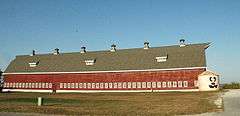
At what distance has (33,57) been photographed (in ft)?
248

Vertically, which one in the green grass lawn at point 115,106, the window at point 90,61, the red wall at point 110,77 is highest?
the window at point 90,61

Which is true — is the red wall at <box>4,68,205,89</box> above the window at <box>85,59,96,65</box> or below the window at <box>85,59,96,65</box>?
below

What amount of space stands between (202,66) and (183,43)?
8466 mm

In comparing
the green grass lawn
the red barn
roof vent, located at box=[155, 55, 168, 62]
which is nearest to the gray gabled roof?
the red barn

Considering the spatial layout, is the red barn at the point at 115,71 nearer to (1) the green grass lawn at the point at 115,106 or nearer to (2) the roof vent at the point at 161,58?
(2) the roof vent at the point at 161,58

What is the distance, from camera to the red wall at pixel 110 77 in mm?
55806

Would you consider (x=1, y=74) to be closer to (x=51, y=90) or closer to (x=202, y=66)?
(x=51, y=90)

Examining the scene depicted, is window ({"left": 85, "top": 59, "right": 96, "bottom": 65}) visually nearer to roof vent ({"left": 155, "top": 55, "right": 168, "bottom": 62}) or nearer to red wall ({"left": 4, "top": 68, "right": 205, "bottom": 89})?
red wall ({"left": 4, "top": 68, "right": 205, "bottom": 89})

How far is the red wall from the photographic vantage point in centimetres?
5581

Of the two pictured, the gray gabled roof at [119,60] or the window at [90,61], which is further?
the window at [90,61]

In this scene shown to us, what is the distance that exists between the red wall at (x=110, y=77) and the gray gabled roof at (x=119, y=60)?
93 cm

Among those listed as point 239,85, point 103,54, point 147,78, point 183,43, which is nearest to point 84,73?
point 103,54

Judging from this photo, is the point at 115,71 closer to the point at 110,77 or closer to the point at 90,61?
the point at 110,77

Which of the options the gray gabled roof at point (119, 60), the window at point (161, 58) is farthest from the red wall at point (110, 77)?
the window at point (161, 58)
